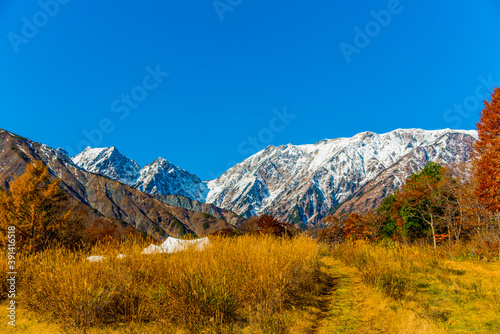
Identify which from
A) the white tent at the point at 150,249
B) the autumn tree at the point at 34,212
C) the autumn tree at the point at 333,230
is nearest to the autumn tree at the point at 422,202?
the autumn tree at the point at 333,230

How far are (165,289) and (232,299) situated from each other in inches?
62.9

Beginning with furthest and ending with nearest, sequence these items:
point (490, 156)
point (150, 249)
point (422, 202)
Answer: point (422, 202)
point (490, 156)
point (150, 249)

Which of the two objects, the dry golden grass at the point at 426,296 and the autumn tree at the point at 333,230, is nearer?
the dry golden grass at the point at 426,296

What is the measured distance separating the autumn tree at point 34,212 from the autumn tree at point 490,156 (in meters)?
28.1

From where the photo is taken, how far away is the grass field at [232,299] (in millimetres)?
5523

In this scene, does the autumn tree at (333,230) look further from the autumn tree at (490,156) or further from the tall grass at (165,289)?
the tall grass at (165,289)

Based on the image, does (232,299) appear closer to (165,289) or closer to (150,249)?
(165,289)

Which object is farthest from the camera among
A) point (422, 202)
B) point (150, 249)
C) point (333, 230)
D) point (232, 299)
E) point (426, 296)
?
point (333, 230)

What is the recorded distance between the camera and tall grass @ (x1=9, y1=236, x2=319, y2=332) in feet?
18.4

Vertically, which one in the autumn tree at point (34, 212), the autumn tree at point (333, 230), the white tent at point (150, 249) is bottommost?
the autumn tree at point (333, 230)

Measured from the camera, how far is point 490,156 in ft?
46.8

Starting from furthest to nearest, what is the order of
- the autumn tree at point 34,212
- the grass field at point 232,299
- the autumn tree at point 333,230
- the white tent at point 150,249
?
1. the autumn tree at point 333,230
2. the autumn tree at point 34,212
3. the white tent at point 150,249
4. the grass field at point 232,299

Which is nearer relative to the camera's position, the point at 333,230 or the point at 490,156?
the point at 490,156

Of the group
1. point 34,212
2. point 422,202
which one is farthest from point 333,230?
point 34,212
